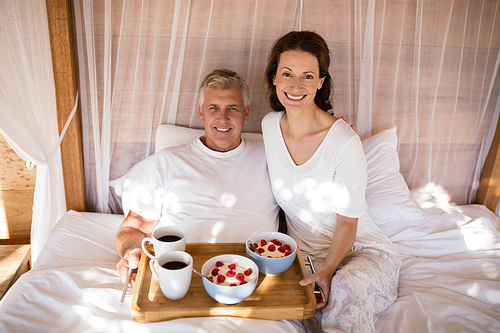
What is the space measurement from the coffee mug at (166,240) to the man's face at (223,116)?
0.62m

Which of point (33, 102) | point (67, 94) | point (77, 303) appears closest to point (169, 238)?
point (77, 303)

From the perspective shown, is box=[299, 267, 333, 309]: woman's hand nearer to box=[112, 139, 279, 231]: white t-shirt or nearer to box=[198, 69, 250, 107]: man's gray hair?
box=[112, 139, 279, 231]: white t-shirt

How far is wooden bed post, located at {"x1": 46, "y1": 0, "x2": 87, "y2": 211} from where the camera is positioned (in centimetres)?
173

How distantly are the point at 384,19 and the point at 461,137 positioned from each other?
979 millimetres

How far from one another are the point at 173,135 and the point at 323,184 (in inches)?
35.3

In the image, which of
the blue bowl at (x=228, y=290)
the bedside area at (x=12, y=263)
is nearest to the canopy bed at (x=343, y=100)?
the bedside area at (x=12, y=263)

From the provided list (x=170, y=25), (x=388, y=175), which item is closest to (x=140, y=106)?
(x=170, y=25)

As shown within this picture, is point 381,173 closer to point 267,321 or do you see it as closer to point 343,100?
point 343,100

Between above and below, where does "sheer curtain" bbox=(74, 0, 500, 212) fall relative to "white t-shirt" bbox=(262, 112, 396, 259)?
above

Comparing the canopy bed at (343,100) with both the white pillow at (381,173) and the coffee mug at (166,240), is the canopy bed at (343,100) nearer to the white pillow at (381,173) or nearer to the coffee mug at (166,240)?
the white pillow at (381,173)

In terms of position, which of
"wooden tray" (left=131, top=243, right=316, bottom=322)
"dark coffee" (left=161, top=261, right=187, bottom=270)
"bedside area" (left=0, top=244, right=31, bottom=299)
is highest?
"dark coffee" (left=161, top=261, right=187, bottom=270)

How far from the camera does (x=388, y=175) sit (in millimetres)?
2057

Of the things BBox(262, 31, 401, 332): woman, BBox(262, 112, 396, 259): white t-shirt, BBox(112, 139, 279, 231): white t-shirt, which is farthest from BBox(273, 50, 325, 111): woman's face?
BBox(112, 139, 279, 231): white t-shirt

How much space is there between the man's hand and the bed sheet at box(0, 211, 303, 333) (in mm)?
41
